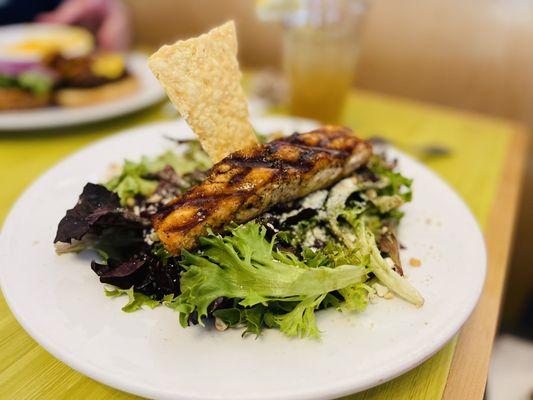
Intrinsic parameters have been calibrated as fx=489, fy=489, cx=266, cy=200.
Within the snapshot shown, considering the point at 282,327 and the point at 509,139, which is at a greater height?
the point at 282,327

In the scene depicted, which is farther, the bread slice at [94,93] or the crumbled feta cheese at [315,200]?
the bread slice at [94,93]

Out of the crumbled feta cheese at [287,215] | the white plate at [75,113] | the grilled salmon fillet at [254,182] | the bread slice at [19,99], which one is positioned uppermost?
the grilled salmon fillet at [254,182]

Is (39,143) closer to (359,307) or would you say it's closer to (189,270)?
(189,270)

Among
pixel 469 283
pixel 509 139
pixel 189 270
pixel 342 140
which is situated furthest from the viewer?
pixel 509 139

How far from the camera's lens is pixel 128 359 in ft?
3.95

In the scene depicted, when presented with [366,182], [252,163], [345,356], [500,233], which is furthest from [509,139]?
[345,356]

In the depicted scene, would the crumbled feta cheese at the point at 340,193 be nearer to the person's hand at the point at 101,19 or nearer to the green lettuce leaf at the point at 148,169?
the green lettuce leaf at the point at 148,169

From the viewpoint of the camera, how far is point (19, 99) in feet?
9.61

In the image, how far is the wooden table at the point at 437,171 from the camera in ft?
4.47

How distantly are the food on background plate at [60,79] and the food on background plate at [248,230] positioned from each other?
1316mm

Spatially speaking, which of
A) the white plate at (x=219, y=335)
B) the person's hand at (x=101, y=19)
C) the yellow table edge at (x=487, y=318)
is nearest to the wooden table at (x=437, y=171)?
the yellow table edge at (x=487, y=318)

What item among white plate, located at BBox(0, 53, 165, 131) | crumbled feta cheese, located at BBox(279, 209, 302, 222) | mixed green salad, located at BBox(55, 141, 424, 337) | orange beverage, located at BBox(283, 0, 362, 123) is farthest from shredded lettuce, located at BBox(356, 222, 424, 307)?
white plate, located at BBox(0, 53, 165, 131)

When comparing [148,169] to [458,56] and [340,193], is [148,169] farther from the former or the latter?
[458,56]

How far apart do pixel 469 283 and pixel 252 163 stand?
2.59ft
